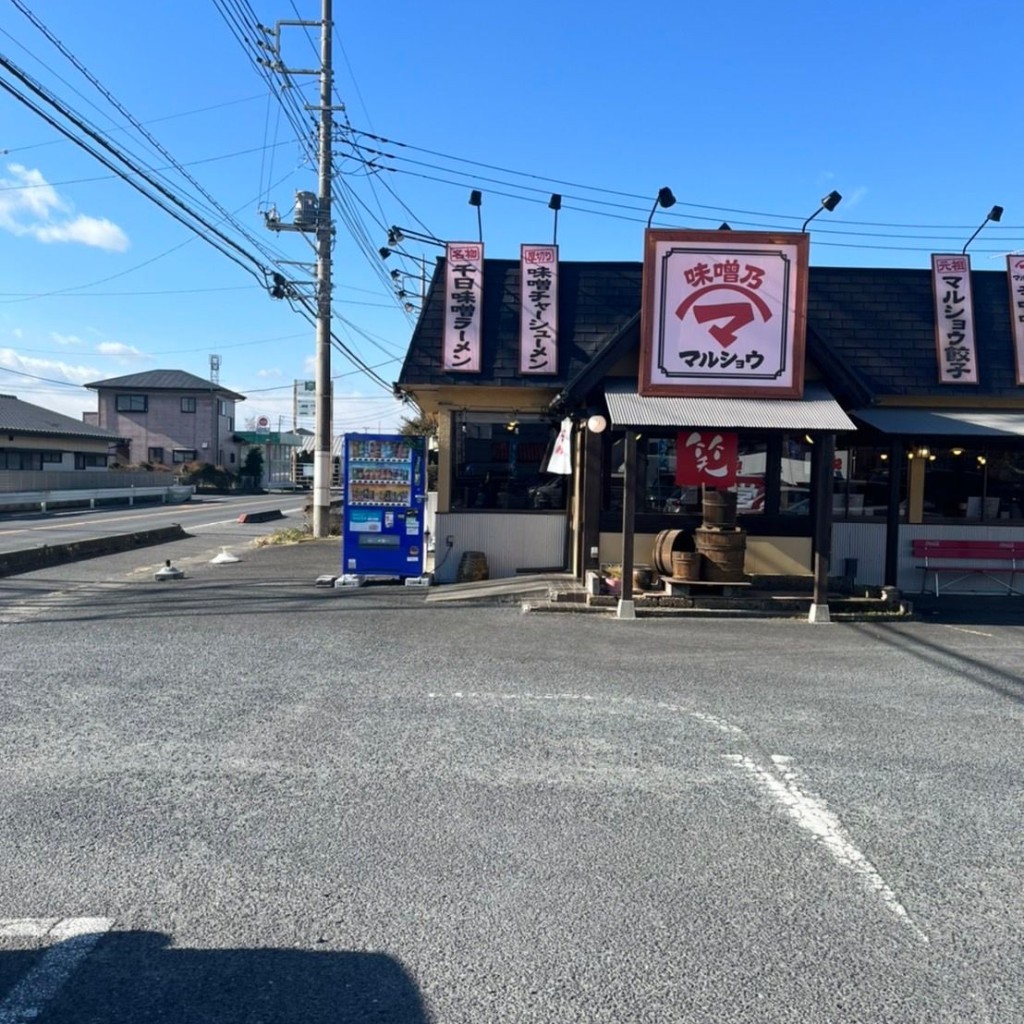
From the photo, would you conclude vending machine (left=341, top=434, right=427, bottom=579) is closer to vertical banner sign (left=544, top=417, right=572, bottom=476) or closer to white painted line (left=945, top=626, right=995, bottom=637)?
vertical banner sign (left=544, top=417, right=572, bottom=476)

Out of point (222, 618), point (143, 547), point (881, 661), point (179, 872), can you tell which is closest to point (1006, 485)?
point (881, 661)

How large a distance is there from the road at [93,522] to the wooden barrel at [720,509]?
14994mm

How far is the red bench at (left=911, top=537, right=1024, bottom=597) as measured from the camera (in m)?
12.8

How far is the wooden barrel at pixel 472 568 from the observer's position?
12.9m

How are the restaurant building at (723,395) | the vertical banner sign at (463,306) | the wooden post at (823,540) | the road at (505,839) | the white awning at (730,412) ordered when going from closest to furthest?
the road at (505,839), the white awning at (730,412), the wooden post at (823,540), the restaurant building at (723,395), the vertical banner sign at (463,306)

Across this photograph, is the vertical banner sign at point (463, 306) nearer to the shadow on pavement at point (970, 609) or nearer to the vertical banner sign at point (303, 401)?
the shadow on pavement at point (970, 609)

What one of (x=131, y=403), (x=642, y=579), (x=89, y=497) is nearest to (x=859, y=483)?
(x=642, y=579)

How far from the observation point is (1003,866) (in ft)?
13.0

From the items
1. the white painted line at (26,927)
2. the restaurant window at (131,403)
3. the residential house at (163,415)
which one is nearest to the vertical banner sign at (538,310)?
the white painted line at (26,927)

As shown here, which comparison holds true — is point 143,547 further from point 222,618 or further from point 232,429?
point 232,429

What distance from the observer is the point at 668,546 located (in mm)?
11250

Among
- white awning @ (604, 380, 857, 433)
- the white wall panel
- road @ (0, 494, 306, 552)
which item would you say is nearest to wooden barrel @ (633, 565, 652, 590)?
the white wall panel

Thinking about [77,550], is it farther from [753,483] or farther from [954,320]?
[954,320]

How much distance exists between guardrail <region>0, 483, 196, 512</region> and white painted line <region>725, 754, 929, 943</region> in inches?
1328
